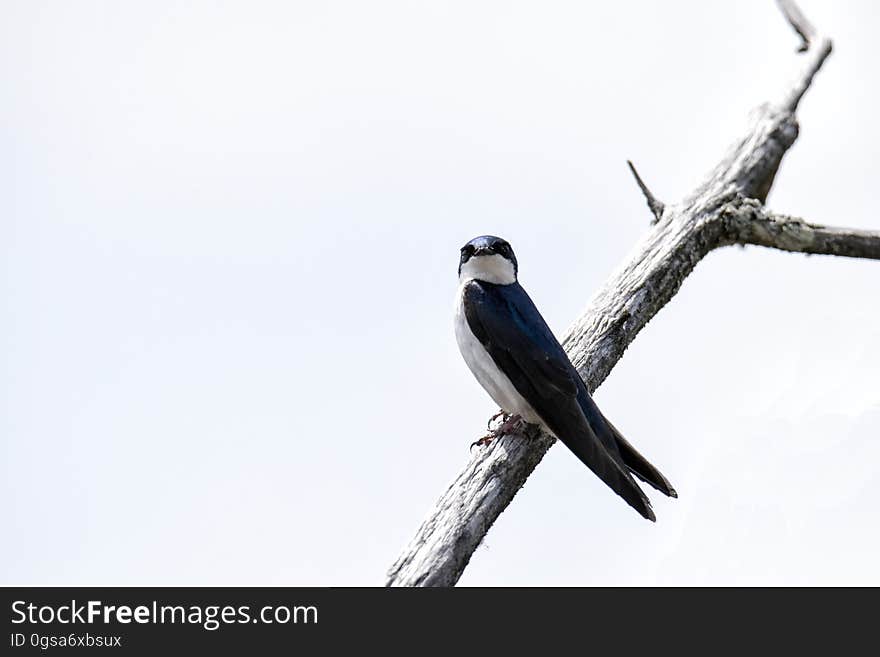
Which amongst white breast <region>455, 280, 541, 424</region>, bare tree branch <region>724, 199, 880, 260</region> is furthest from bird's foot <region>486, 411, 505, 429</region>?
bare tree branch <region>724, 199, 880, 260</region>

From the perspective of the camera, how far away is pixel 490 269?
23.8 ft

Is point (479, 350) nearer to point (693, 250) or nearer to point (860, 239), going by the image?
point (693, 250)

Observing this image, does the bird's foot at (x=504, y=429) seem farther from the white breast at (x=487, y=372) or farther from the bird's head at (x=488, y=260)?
the bird's head at (x=488, y=260)

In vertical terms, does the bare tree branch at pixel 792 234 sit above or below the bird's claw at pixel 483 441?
above

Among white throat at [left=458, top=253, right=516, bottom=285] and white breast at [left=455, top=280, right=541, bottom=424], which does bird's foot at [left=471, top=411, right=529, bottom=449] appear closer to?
white breast at [left=455, top=280, right=541, bottom=424]

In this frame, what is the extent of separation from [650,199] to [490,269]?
1.52 meters

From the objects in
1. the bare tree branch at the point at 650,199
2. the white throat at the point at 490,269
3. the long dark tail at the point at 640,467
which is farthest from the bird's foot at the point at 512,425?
the bare tree branch at the point at 650,199

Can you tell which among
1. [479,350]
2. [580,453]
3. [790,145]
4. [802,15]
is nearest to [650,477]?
[580,453]

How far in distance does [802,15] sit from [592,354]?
4313mm

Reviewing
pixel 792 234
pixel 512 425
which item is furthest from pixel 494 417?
pixel 792 234

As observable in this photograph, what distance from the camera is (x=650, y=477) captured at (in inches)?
267

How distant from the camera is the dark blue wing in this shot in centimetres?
649

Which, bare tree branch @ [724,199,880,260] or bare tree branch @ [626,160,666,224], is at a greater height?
bare tree branch @ [626,160,666,224]

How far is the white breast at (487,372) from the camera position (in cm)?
671
